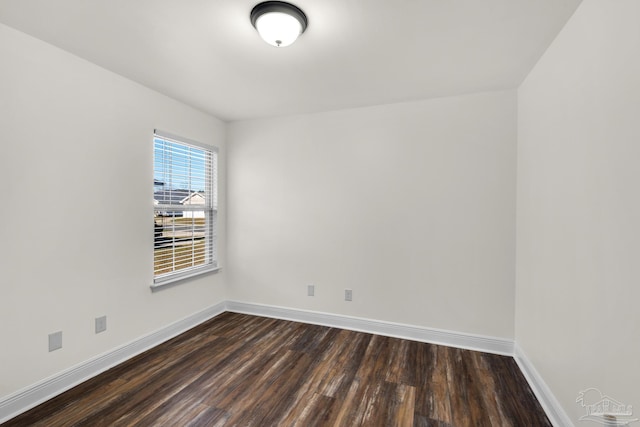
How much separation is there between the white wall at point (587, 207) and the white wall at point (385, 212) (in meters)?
0.46

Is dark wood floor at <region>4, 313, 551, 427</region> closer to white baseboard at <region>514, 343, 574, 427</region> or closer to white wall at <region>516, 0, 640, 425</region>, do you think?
white baseboard at <region>514, 343, 574, 427</region>

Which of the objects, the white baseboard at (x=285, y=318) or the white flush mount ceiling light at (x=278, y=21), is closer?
the white flush mount ceiling light at (x=278, y=21)

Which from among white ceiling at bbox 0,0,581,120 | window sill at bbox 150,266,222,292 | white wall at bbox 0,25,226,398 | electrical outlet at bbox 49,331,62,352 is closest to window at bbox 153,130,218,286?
window sill at bbox 150,266,222,292

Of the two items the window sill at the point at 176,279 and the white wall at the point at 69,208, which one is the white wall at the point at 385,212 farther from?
the white wall at the point at 69,208

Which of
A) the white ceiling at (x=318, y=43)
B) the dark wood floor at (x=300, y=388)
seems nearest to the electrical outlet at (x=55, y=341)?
the dark wood floor at (x=300, y=388)

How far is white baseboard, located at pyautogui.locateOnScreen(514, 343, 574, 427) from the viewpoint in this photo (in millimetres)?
1699

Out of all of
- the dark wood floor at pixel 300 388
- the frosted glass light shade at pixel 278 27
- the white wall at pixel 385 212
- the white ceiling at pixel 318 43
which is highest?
the white ceiling at pixel 318 43

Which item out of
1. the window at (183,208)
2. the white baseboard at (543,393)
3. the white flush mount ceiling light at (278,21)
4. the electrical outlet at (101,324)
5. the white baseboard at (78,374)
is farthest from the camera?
the window at (183,208)

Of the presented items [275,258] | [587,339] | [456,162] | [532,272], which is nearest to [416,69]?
[456,162]

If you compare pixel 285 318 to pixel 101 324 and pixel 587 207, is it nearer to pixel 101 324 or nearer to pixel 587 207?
pixel 101 324

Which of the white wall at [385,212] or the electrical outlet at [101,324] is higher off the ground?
the white wall at [385,212]

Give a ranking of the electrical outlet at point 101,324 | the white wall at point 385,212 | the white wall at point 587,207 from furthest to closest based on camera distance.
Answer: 1. the white wall at point 385,212
2. the electrical outlet at point 101,324
3. the white wall at point 587,207

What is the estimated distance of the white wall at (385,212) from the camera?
106 inches

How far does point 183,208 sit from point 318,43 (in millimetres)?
2258
